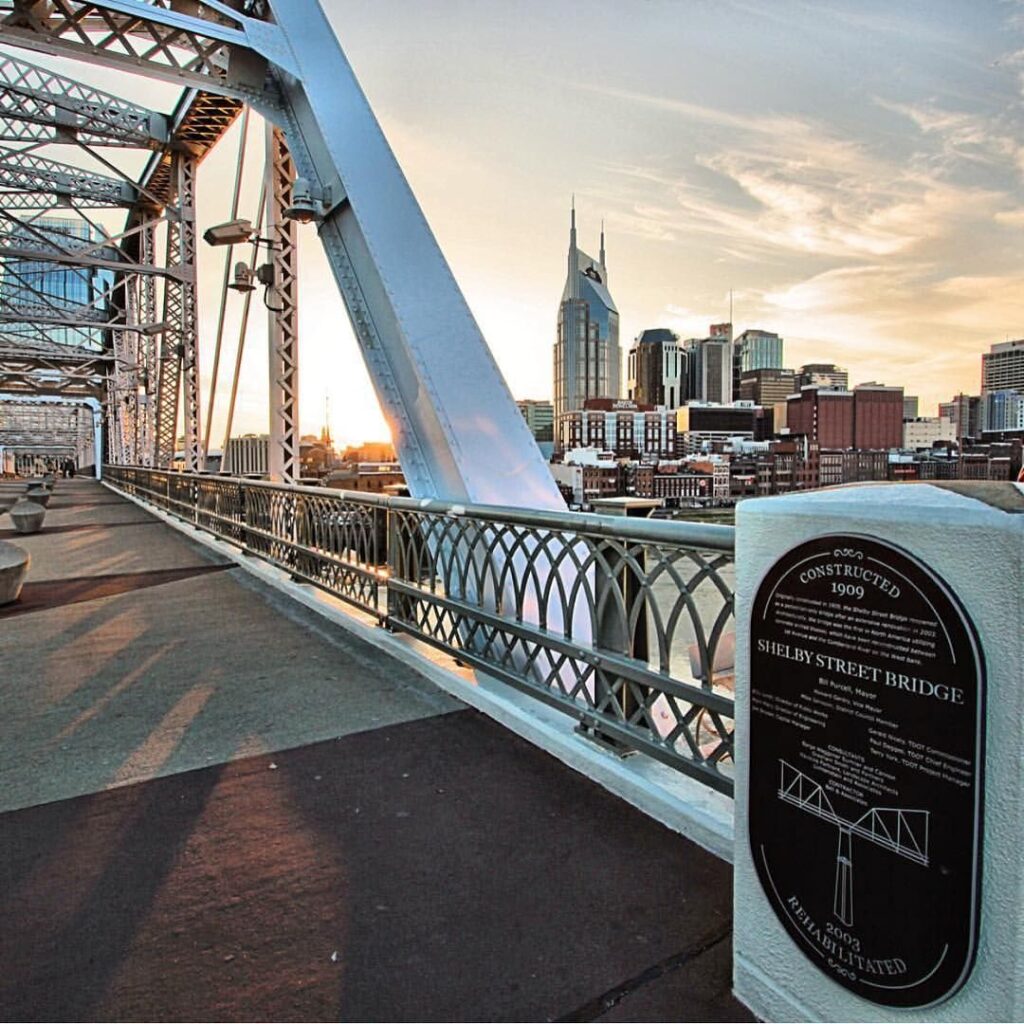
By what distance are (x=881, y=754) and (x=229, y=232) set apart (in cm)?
1099

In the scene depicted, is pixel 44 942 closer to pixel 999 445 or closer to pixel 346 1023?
pixel 346 1023

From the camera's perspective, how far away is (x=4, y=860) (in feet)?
8.05

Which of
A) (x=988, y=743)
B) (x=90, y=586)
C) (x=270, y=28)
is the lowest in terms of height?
(x=90, y=586)

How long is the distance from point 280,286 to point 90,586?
5469 mm

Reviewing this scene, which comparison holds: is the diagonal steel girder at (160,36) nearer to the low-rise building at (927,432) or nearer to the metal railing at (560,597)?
the metal railing at (560,597)

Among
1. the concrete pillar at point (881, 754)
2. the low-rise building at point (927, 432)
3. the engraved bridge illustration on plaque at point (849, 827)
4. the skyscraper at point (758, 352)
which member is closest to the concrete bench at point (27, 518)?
the concrete pillar at point (881, 754)

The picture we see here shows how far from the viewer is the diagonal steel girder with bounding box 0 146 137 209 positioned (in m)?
21.8

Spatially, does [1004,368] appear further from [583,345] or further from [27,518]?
[583,345]

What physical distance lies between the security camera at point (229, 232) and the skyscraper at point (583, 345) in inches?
6856

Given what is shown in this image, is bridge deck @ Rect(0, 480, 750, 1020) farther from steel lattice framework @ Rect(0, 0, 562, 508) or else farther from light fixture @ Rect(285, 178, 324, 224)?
light fixture @ Rect(285, 178, 324, 224)

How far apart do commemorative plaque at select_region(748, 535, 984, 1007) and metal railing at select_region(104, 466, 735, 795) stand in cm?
78

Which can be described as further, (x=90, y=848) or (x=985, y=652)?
(x=90, y=848)

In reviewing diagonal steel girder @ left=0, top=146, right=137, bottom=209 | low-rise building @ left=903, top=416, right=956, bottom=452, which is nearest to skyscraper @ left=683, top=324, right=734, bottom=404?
low-rise building @ left=903, top=416, right=956, bottom=452

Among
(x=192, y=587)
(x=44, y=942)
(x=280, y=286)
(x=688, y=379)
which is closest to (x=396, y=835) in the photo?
(x=44, y=942)
